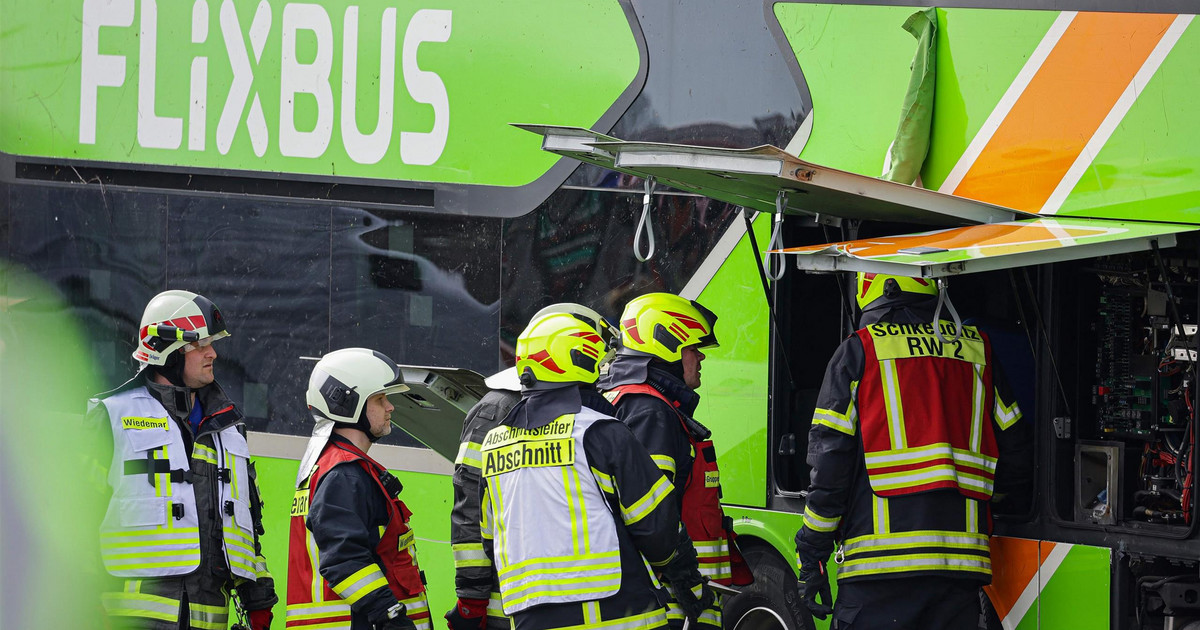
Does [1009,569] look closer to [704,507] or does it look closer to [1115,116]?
[704,507]

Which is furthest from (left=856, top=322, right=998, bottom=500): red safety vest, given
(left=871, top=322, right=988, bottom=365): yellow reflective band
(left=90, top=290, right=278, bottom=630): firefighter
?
(left=90, top=290, right=278, bottom=630): firefighter

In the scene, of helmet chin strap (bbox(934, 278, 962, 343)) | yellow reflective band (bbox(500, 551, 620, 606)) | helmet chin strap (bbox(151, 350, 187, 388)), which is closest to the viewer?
yellow reflective band (bbox(500, 551, 620, 606))

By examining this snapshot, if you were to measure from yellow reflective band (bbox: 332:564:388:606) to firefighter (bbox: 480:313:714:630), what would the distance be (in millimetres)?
426

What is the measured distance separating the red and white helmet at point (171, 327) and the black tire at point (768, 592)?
2.40 metres

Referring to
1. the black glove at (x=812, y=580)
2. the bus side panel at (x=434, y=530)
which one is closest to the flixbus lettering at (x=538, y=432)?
the black glove at (x=812, y=580)

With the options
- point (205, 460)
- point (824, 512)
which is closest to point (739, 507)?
point (824, 512)

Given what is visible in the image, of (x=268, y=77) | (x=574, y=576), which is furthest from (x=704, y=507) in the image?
(x=268, y=77)

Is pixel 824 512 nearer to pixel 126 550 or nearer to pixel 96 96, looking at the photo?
pixel 126 550

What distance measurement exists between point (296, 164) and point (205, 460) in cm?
222

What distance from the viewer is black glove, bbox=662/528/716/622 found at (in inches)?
183

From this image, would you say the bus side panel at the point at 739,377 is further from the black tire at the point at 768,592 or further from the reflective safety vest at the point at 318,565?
the reflective safety vest at the point at 318,565

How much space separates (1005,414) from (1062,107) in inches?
44.4

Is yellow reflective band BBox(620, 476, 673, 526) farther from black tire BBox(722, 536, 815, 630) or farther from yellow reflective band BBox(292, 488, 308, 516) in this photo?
black tire BBox(722, 536, 815, 630)

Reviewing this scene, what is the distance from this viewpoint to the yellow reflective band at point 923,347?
201 inches
